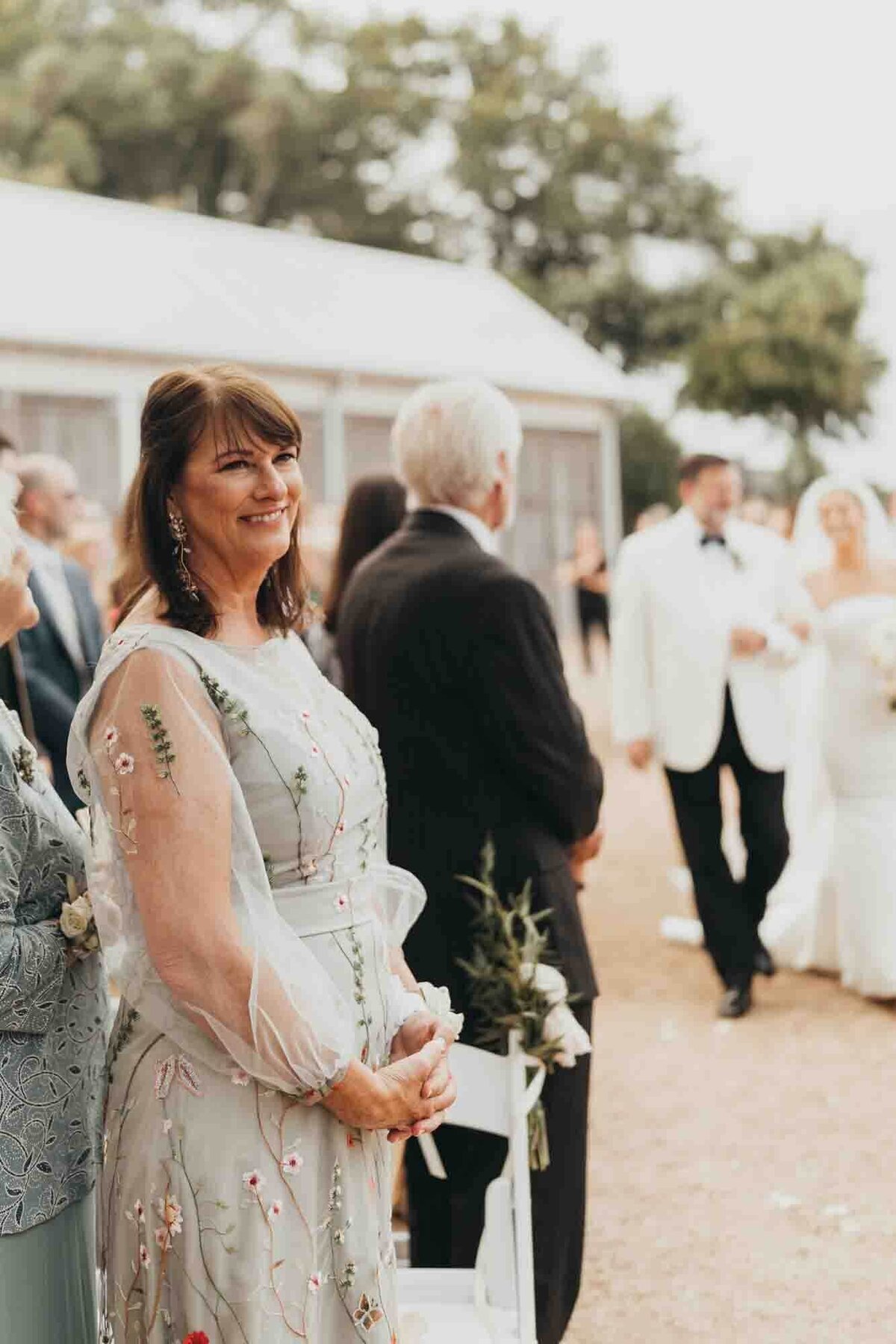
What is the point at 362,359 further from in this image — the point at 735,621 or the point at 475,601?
the point at 475,601

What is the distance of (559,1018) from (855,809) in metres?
4.18

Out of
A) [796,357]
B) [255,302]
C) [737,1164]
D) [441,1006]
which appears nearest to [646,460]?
[796,357]

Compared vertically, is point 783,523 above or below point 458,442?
below

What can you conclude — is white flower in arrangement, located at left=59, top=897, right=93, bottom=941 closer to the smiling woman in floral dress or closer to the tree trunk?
the smiling woman in floral dress

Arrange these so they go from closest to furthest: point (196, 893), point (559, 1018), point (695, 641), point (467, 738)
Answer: point (196, 893) < point (559, 1018) < point (467, 738) < point (695, 641)

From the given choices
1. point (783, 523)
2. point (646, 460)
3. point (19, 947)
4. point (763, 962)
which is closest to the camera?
point (19, 947)

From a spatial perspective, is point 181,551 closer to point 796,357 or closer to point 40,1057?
point 40,1057

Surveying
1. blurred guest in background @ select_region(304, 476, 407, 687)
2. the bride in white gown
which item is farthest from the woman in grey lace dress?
the bride in white gown

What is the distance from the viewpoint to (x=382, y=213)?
135ft

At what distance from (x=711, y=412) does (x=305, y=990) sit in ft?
117

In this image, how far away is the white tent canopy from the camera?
54.7 feet

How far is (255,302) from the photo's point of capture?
19.5 metres

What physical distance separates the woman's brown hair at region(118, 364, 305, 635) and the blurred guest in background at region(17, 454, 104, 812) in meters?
3.85

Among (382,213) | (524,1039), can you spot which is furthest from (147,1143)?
(382,213)
